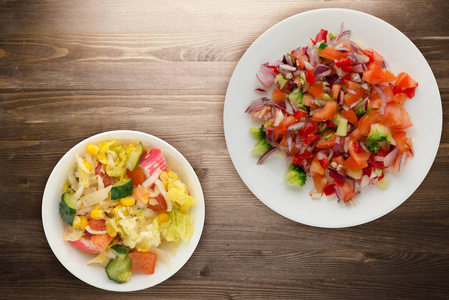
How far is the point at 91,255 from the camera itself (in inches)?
81.3

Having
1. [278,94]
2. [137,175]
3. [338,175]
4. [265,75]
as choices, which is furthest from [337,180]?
[137,175]

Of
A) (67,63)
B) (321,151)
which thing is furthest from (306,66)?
(67,63)

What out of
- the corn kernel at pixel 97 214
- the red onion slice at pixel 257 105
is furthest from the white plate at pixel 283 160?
the corn kernel at pixel 97 214

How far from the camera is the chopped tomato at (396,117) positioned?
183 cm

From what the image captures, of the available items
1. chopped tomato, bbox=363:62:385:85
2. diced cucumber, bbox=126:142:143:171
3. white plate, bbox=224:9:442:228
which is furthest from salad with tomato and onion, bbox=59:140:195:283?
chopped tomato, bbox=363:62:385:85

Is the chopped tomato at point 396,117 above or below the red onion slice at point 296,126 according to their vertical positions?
above

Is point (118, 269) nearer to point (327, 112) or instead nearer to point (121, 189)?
point (121, 189)

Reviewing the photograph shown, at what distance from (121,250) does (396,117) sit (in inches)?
61.2

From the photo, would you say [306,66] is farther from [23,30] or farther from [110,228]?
[23,30]

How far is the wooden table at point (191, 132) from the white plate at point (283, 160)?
0.62 feet

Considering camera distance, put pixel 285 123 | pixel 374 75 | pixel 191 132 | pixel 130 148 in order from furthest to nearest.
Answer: pixel 191 132 → pixel 130 148 → pixel 285 123 → pixel 374 75

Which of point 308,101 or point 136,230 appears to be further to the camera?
point 136,230

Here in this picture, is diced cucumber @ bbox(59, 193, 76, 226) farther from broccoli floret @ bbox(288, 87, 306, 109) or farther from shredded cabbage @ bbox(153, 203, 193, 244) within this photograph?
broccoli floret @ bbox(288, 87, 306, 109)

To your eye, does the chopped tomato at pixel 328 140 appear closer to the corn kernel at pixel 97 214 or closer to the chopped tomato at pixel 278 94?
the chopped tomato at pixel 278 94
